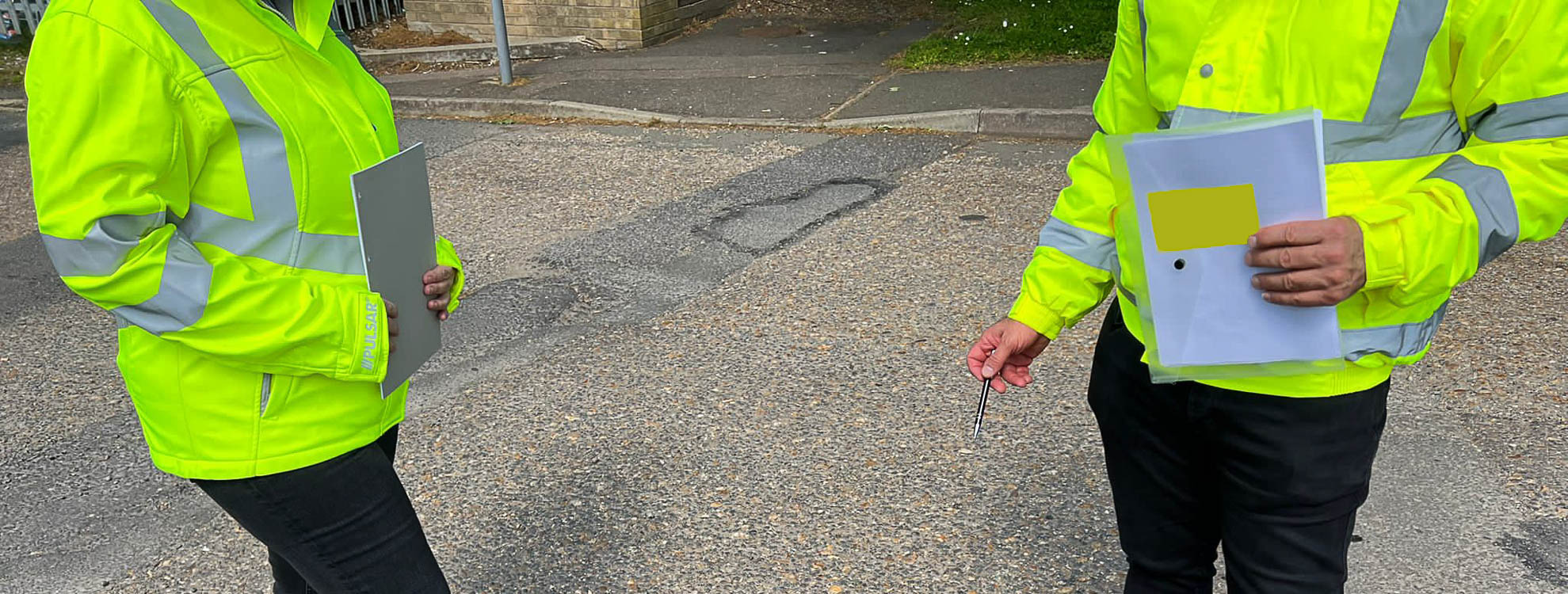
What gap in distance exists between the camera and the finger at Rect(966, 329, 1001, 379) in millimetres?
2062

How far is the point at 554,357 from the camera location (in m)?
4.43

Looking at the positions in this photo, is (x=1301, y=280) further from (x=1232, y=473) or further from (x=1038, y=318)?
(x=1038, y=318)

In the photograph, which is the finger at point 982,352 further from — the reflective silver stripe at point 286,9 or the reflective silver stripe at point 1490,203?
the reflective silver stripe at point 286,9

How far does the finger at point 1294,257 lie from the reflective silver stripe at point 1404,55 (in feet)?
0.71

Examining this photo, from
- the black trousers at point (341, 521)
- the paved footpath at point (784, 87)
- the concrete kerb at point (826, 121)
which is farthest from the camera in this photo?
the paved footpath at point (784, 87)

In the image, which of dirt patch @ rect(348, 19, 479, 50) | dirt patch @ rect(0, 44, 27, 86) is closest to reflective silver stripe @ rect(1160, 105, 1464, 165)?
dirt patch @ rect(348, 19, 479, 50)

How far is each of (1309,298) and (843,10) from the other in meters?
11.3

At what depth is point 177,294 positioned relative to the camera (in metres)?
1.62

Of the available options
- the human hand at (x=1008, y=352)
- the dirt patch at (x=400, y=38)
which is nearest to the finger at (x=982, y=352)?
the human hand at (x=1008, y=352)

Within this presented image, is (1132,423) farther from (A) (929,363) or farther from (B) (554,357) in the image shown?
(B) (554,357)

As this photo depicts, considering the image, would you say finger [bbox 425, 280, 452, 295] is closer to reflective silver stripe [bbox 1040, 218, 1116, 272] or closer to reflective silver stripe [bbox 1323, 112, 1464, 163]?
reflective silver stripe [bbox 1040, 218, 1116, 272]

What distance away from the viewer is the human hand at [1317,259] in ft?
4.72

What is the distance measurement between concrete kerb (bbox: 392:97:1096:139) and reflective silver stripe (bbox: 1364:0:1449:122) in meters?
5.33

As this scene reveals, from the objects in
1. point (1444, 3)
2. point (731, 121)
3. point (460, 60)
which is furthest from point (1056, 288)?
point (460, 60)
